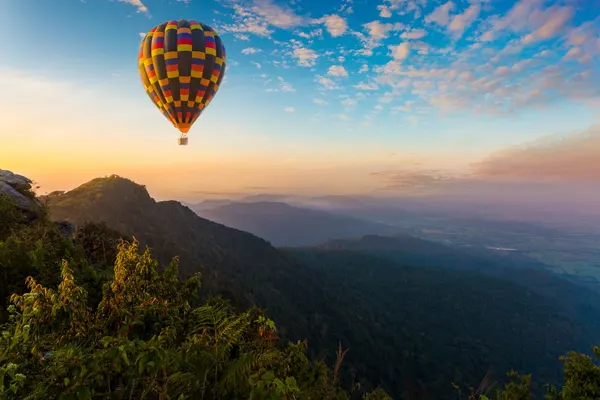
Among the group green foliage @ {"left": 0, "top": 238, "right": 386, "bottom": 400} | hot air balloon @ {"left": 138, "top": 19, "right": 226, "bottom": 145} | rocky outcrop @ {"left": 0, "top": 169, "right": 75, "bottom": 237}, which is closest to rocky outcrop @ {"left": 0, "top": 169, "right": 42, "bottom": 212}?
rocky outcrop @ {"left": 0, "top": 169, "right": 75, "bottom": 237}

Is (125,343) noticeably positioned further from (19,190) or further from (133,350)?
(19,190)

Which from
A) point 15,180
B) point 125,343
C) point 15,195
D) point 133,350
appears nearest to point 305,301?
point 15,180

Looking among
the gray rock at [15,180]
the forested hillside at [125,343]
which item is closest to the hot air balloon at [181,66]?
the gray rock at [15,180]

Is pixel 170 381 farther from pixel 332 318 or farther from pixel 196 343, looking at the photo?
pixel 332 318

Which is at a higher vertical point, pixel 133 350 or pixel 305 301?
pixel 133 350

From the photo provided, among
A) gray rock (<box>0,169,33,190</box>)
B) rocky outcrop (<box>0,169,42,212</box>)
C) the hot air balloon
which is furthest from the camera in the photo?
the hot air balloon

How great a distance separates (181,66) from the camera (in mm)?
29438

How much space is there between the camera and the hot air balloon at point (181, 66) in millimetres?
29469

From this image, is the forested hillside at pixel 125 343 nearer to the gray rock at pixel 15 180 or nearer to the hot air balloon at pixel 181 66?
the gray rock at pixel 15 180

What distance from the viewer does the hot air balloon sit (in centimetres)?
2947

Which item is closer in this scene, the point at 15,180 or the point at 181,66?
the point at 15,180

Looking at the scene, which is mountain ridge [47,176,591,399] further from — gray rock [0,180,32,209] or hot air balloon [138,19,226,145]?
gray rock [0,180,32,209]

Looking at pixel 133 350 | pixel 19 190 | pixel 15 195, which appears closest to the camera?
pixel 133 350

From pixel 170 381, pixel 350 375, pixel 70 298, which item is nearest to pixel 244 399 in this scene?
pixel 170 381
